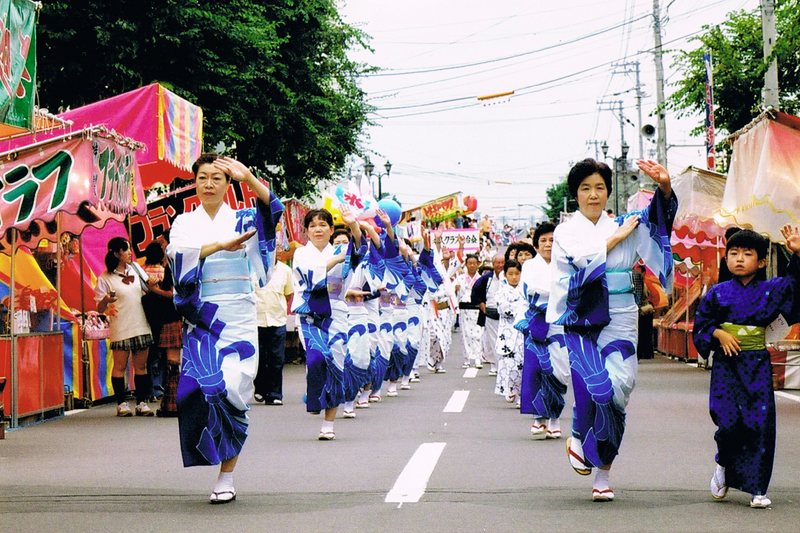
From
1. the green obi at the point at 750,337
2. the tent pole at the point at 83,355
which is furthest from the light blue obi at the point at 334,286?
the green obi at the point at 750,337

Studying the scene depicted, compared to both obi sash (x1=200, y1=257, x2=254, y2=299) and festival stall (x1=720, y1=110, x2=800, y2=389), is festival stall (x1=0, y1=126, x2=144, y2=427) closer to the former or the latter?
obi sash (x1=200, y1=257, x2=254, y2=299)

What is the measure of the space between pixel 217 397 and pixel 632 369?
241 cm

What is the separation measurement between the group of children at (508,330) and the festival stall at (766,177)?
2.33 metres

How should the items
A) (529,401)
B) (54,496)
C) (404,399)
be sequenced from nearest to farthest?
(54,496), (529,401), (404,399)

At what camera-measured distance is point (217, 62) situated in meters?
19.7

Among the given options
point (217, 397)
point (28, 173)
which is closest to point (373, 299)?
point (28, 173)

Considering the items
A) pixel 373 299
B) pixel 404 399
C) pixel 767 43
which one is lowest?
pixel 404 399

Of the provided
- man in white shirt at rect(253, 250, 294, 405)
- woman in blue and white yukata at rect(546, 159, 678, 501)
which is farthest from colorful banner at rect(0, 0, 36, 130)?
man in white shirt at rect(253, 250, 294, 405)

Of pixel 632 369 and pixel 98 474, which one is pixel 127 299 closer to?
pixel 98 474

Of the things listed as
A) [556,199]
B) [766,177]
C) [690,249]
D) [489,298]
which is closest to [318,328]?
[766,177]

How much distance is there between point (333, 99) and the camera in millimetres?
29766

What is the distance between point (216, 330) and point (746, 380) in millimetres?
3064

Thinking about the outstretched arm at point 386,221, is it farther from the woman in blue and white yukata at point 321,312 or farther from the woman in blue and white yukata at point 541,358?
the woman in blue and white yukata at point 541,358

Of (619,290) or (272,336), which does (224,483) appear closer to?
(619,290)
